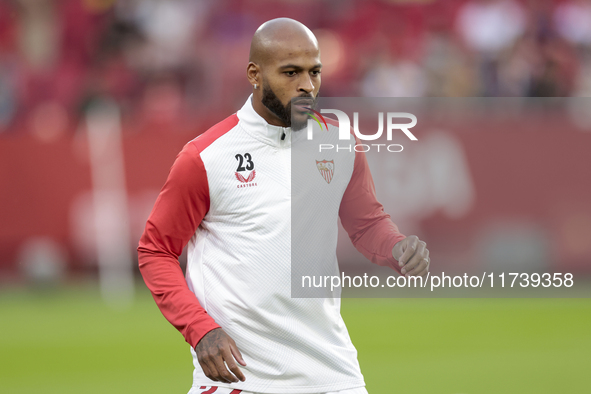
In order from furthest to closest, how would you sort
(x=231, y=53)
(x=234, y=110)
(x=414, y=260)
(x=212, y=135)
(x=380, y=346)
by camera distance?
(x=231, y=53)
(x=234, y=110)
(x=380, y=346)
(x=212, y=135)
(x=414, y=260)

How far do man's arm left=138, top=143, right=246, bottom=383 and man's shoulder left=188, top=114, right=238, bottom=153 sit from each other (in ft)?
0.09

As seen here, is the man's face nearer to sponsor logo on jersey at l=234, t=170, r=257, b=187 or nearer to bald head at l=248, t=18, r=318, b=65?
bald head at l=248, t=18, r=318, b=65

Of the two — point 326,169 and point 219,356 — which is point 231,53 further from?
point 219,356

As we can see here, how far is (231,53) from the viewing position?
12898mm

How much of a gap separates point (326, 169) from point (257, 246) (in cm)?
47

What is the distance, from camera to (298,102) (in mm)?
3547

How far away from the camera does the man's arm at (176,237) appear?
336cm

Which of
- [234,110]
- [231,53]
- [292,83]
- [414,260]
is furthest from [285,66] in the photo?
[231,53]

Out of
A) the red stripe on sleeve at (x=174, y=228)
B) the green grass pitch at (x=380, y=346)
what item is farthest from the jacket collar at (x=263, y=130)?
the green grass pitch at (x=380, y=346)

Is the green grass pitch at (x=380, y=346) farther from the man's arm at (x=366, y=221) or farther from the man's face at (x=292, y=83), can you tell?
the man's face at (x=292, y=83)

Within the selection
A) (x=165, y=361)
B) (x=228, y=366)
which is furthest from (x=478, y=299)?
(x=228, y=366)

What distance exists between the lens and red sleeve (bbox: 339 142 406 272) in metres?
3.78

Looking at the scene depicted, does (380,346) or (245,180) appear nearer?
(245,180)

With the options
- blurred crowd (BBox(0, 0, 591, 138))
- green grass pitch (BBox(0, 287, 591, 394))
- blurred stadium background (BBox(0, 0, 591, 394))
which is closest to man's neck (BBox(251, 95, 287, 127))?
green grass pitch (BBox(0, 287, 591, 394))
